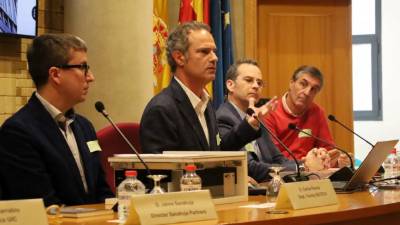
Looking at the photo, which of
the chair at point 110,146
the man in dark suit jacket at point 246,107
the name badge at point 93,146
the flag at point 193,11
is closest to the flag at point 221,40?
the flag at point 193,11

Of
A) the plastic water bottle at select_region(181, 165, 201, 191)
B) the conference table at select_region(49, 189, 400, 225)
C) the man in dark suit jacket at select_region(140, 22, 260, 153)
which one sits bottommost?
the conference table at select_region(49, 189, 400, 225)

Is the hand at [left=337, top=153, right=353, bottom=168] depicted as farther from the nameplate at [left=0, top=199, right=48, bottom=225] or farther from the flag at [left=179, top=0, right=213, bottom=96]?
the nameplate at [left=0, top=199, right=48, bottom=225]

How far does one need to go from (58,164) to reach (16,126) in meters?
0.21

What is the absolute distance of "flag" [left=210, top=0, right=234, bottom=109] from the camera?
19.7 ft

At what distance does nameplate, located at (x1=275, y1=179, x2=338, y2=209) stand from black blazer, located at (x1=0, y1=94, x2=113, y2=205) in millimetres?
874

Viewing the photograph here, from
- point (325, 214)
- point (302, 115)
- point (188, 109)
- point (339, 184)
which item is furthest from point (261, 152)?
point (325, 214)

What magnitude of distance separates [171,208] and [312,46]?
5.20 metres

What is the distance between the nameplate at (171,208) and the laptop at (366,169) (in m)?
1.11

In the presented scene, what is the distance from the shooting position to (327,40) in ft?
22.4

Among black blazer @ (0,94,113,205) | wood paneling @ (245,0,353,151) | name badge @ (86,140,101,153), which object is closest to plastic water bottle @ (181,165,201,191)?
black blazer @ (0,94,113,205)

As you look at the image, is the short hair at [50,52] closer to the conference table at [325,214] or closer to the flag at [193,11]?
the conference table at [325,214]

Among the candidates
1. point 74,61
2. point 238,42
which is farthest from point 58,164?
point 238,42

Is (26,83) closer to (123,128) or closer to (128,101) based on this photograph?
(128,101)

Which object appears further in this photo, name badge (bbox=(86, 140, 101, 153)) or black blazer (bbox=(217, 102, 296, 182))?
black blazer (bbox=(217, 102, 296, 182))
